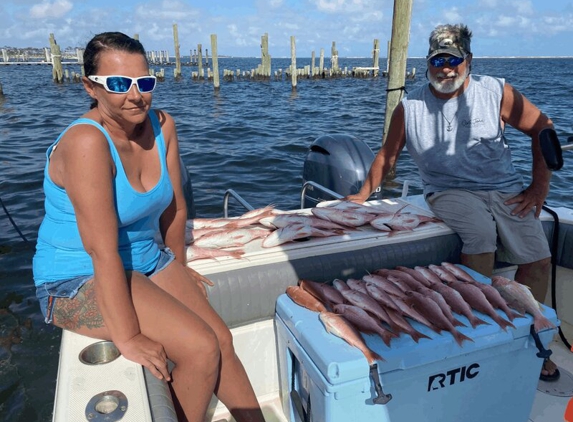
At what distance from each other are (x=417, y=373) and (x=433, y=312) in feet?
1.12

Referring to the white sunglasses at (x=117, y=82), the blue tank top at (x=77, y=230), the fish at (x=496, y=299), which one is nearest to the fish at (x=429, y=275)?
the fish at (x=496, y=299)

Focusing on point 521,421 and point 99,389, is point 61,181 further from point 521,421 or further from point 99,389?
point 521,421

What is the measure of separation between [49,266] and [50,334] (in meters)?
3.53

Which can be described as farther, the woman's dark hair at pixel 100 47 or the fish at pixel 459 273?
the fish at pixel 459 273

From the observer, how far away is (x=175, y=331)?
185 cm

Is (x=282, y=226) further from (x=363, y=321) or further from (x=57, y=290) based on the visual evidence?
(x=57, y=290)

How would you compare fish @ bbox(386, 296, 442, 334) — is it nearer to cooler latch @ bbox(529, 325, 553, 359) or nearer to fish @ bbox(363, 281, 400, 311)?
fish @ bbox(363, 281, 400, 311)

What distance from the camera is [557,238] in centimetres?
319

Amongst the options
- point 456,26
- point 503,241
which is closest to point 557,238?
point 503,241

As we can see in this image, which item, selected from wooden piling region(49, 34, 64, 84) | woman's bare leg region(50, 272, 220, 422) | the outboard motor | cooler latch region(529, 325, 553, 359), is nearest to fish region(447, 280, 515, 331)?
cooler latch region(529, 325, 553, 359)

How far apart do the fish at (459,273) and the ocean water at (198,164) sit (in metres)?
3.52

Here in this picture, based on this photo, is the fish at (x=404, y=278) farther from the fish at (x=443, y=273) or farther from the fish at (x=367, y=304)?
the fish at (x=367, y=304)

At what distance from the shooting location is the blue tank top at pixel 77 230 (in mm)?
1904

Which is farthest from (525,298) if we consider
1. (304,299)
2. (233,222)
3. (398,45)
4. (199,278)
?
(398,45)
